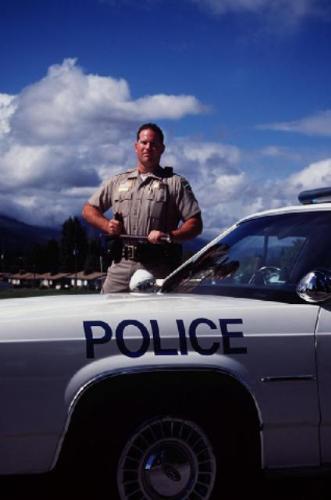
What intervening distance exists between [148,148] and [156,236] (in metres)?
0.74

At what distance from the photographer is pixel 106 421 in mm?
3244

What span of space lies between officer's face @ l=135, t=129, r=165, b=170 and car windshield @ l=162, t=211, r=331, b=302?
1185 mm

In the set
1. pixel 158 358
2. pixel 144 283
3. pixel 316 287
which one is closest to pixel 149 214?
pixel 144 283

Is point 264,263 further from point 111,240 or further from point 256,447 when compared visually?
point 111,240

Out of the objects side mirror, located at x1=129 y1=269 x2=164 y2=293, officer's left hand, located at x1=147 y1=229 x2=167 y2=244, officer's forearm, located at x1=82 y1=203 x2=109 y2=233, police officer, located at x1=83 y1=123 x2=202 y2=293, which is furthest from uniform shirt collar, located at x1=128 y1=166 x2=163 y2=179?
side mirror, located at x1=129 y1=269 x2=164 y2=293

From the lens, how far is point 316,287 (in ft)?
11.2

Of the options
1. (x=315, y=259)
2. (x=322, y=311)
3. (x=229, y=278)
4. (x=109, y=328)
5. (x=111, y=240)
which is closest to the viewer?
(x=109, y=328)

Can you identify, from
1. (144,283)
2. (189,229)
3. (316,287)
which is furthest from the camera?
(189,229)

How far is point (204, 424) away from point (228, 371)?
0.91 ft

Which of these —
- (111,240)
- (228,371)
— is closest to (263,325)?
(228,371)

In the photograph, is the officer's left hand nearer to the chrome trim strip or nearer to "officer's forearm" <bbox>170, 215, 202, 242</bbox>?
"officer's forearm" <bbox>170, 215, 202, 242</bbox>

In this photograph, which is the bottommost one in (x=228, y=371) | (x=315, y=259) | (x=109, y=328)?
(x=228, y=371)

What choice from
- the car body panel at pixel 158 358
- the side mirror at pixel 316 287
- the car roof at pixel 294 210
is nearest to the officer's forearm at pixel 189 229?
the car roof at pixel 294 210

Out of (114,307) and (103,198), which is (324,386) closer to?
(114,307)
